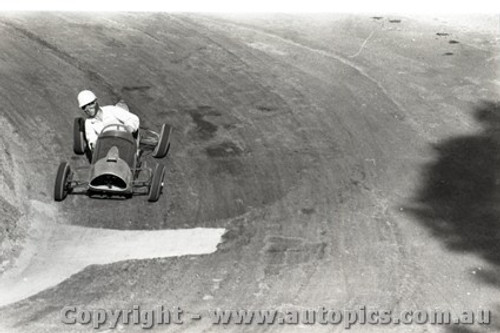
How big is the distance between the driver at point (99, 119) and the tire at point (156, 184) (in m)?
0.81

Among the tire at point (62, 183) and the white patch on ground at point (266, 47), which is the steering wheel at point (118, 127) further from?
the white patch on ground at point (266, 47)

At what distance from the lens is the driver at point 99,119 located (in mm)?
12289

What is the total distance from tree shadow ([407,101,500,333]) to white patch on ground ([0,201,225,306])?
3.21 meters

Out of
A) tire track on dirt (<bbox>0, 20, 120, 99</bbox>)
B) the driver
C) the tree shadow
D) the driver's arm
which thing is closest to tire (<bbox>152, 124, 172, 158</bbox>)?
the driver

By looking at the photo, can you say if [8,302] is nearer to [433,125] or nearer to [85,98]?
[85,98]

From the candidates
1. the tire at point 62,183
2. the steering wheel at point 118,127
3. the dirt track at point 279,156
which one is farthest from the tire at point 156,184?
the tire at point 62,183

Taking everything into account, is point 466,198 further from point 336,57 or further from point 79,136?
point 336,57

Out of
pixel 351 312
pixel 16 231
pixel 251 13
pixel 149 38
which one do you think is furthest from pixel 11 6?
pixel 351 312

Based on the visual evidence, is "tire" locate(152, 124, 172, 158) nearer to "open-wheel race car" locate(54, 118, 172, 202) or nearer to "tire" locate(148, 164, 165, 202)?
"open-wheel race car" locate(54, 118, 172, 202)

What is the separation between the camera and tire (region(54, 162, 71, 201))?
11.9 meters

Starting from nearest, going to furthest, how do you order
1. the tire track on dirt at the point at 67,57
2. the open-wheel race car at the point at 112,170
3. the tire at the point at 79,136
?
1. the open-wheel race car at the point at 112,170
2. the tire at the point at 79,136
3. the tire track on dirt at the point at 67,57

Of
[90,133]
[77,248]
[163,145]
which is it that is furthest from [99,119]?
[77,248]

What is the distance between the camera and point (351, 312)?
9.77 m

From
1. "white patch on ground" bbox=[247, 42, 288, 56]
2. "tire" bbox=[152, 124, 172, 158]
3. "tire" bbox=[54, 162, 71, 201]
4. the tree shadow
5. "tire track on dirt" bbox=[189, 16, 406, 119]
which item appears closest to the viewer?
the tree shadow
